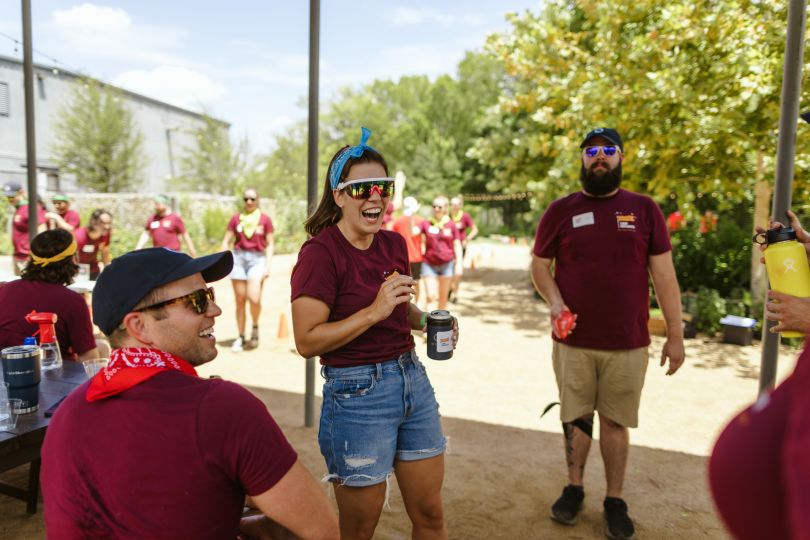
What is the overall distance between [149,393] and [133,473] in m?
0.19

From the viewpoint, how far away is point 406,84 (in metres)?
63.5

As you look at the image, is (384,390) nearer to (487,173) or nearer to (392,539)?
(392,539)

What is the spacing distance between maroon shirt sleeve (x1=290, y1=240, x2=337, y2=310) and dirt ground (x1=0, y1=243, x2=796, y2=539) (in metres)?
1.36

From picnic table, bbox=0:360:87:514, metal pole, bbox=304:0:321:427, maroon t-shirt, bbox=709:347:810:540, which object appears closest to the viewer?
maroon t-shirt, bbox=709:347:810:540

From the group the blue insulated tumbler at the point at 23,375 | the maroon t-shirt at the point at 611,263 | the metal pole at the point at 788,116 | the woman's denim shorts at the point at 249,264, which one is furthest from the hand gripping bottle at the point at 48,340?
the woman's denim shorts at the point at 249,264

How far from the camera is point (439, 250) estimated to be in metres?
9.04

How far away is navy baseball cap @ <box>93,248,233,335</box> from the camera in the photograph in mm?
1611

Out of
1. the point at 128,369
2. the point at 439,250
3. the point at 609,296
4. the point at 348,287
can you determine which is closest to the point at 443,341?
the point at 348,287

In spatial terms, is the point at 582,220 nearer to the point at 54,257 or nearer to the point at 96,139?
the point at 54,257

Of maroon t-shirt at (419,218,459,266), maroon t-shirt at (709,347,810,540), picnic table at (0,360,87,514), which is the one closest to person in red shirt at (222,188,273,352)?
maroon t-shirt at (419,218,459,266)

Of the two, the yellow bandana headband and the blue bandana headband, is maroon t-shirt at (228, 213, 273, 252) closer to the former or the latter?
the yellow bandana headband

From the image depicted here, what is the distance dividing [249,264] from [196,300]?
5.88 meters

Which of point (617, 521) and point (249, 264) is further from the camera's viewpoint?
point (249, 264)

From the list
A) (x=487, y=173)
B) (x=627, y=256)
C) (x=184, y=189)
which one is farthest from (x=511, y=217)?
(x=627, y=256)
